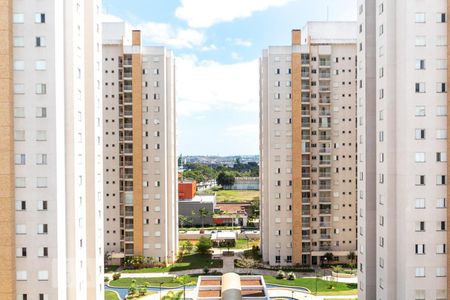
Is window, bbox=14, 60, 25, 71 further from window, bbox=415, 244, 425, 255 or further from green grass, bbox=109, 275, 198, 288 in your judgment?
green grass, bbox=109, 275, 198, 288

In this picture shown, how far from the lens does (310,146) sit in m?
49.7

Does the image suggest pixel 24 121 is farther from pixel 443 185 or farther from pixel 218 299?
pixel 443 185

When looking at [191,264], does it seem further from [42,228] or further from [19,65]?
[19,65]

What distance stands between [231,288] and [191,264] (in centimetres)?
1923

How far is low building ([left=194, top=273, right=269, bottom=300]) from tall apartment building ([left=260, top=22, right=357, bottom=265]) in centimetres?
1386

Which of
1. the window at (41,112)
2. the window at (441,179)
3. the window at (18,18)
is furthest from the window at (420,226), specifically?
the window at (18,18)

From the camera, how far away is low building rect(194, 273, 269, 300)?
1227 inches

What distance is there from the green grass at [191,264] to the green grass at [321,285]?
8.00 metres

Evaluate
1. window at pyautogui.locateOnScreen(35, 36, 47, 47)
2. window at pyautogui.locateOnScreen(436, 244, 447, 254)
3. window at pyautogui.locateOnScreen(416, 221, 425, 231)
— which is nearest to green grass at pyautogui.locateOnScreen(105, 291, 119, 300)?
window at pyautogui.locateOnScreen(35, 36, 47, 47)

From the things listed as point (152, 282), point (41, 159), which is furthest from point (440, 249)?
point (152, 282)

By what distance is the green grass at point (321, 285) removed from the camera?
40312 millimetres

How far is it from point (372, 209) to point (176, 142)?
1304 inches

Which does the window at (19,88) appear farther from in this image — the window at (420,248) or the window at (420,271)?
the window at (420,271)

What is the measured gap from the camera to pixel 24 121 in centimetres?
2175
